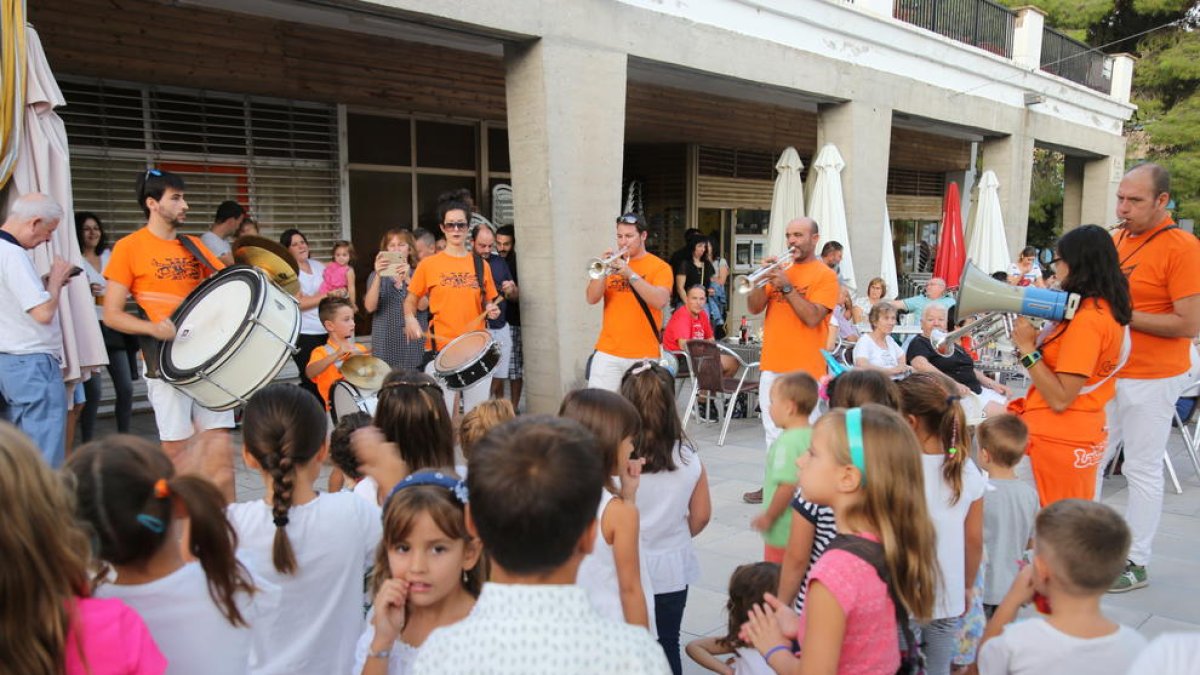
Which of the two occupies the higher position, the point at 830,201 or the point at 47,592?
the point at 830,201

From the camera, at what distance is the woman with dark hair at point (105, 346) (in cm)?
621

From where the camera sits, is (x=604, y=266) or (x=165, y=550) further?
(x=604, y=266)

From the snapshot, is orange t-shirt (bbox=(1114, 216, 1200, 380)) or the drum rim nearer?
orange t-shirt (bbox=(1114, 216, 1200, 380))

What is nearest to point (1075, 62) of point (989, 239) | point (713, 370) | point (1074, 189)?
point (1074, 189)

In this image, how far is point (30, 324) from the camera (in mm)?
4301

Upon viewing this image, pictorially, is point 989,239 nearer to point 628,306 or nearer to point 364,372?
point 628,306

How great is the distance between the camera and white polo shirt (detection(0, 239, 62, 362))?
414 cm

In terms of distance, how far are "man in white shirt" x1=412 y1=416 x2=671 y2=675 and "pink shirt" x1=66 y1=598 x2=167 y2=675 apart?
1.99ft

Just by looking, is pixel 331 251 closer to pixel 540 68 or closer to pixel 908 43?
pixel 540 68

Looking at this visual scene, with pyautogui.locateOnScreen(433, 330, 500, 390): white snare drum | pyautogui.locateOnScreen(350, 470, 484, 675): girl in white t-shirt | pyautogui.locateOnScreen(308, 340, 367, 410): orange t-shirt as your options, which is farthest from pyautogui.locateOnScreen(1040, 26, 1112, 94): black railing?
pyautogui.locateOnScreen(350, 470, 484, 675): girl in white t-shirt

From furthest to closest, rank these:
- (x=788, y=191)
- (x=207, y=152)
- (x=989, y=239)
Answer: (x=989, y=239), (x=788, y=191), (x=207, y=152)

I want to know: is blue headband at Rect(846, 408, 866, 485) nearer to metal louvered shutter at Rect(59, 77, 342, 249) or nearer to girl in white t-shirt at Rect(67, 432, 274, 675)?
girl in white t-shirt at Rect(67, 432, 274, 675)

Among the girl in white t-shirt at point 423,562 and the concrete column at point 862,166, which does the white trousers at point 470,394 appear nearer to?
the girl in white t-shirt at point 423,562

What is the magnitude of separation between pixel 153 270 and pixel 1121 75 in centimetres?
2075
